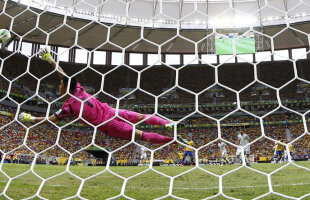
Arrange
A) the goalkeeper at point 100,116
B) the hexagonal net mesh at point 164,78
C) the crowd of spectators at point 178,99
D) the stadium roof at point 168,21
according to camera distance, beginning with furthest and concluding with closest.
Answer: the stadium roof at point 168,21
the crowd of spectators at point 178,99
the hexagonal net mesh at point 164,78
the goalkeeper at point 100,116

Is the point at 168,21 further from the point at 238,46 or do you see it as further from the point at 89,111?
the point at 89,111

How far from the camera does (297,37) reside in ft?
63.3

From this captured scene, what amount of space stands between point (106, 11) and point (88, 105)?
54.9 ft

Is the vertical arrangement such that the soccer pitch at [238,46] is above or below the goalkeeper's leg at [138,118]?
above

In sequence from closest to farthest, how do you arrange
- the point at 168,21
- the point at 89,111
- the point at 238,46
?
the point at 89,111
the point at 238,46
the point at 168,21

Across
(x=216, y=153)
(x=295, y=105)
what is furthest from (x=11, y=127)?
(x=295, y=105)

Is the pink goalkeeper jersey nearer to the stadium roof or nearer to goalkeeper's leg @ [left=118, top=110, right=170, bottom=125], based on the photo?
goalkeeper's leg @ [left=118, top=110, right=170, bottom=125]

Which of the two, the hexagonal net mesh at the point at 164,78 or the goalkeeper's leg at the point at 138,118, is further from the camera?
the hexagonal net mesh at the point at 164,78

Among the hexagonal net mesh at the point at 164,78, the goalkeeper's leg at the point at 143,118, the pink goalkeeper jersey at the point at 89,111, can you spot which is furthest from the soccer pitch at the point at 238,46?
the pink goalkeeper jersey at the point at 89,111

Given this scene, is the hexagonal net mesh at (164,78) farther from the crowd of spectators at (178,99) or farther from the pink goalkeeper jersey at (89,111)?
the pink goalkeeper jersey at (89,111)

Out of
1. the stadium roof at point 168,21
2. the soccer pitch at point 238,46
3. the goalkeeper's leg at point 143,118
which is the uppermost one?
the stadium roof at point 168,21

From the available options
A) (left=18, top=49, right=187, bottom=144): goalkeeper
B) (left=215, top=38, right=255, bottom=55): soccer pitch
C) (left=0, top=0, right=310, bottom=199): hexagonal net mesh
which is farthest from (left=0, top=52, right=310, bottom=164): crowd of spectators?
(left=18, top=49, right=187, bottom=144): goalkeeper

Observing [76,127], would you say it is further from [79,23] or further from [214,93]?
[214,93]

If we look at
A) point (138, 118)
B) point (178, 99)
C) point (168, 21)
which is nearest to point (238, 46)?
point (168, 21)
